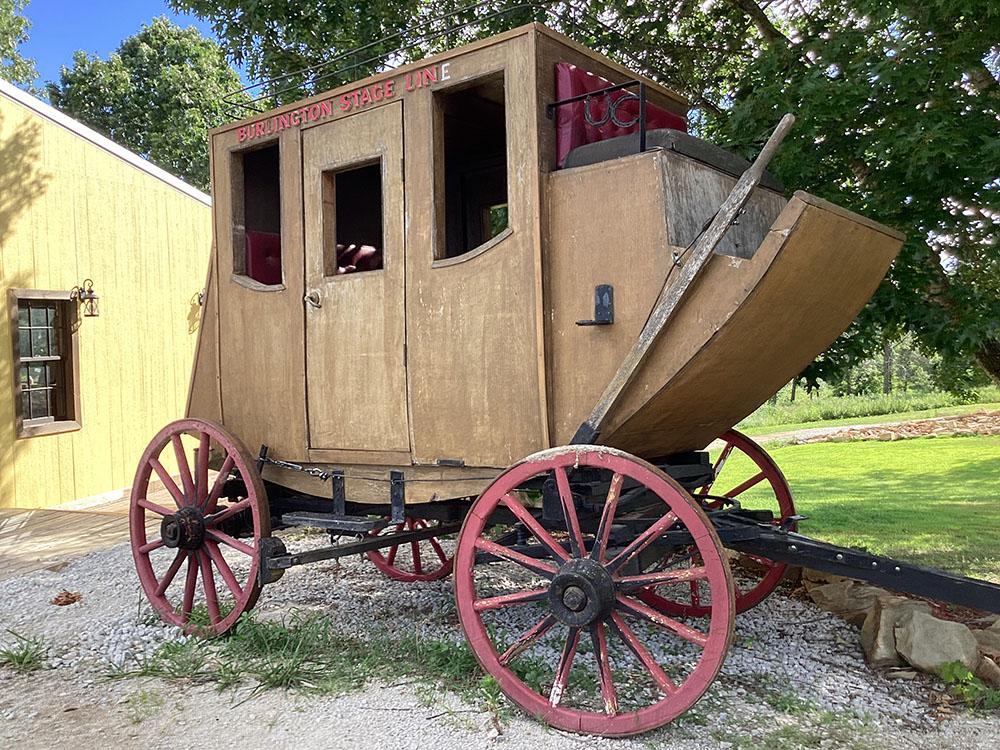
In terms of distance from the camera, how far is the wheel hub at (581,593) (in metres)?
3.19

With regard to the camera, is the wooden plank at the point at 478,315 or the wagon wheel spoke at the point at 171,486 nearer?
the wooden plank at the point at 478,315

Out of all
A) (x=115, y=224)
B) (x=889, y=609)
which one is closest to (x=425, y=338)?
(x=889, y=609)

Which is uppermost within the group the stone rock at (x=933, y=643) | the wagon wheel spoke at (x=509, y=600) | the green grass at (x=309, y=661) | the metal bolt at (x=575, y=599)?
the metal bolt at (x=575, y=599)

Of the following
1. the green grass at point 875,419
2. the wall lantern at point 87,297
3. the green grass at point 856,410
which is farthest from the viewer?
the green grass at point 856,410

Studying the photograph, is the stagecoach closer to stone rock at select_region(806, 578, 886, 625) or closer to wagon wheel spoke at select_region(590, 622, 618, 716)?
wagon wheel spoke at select_region(590, 622, 618, 716)

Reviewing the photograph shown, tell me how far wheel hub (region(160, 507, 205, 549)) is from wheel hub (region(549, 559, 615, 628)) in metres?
2.08

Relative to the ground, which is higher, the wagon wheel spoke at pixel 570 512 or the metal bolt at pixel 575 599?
the wagon wheel spoke at pixel 570 512

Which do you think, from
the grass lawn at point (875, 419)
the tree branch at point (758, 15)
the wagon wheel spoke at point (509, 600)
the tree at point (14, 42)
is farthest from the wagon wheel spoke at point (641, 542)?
the tree at point (14, 42)

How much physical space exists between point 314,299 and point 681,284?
188cm

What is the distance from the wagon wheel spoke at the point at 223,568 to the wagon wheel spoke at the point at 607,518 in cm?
191

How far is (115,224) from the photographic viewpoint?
9.91 meters

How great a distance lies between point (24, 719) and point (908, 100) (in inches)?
189

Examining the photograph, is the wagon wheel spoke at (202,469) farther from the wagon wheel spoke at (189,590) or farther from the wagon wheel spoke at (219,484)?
the wagon wheel spoke at (189,590)

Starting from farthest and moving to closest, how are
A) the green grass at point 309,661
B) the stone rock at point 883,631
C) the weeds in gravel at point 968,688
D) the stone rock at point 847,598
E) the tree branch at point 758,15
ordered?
1. the tree branch at point 758,15
2. the stone rock at point 847,598
3. the stone rock at point 883,631
4. the green grass at point 309,661
5. the weeds in gravel at point 968,688
